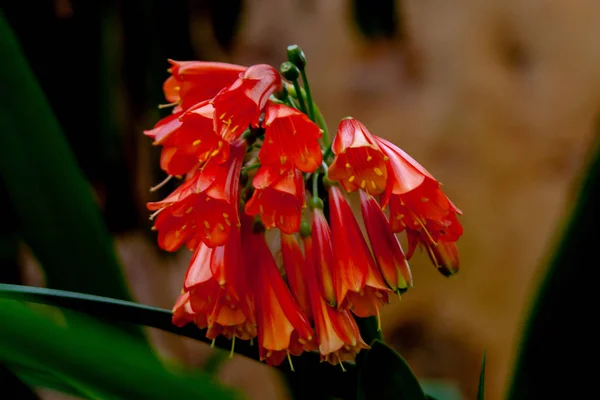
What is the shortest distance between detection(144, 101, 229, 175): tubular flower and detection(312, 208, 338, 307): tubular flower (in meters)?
0.12

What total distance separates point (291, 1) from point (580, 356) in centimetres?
186

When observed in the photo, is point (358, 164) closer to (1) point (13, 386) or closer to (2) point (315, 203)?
(2) point (315, 203)

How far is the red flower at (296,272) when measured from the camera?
1.75ft

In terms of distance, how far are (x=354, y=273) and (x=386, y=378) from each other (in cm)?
9

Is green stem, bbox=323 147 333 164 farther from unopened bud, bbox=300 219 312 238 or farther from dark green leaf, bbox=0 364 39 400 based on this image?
dark green leaf, bbox=0 364 39 400

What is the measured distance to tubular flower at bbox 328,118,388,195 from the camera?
488 millimetres

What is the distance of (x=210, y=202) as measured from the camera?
48 cm

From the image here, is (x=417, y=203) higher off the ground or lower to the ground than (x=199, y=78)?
lower

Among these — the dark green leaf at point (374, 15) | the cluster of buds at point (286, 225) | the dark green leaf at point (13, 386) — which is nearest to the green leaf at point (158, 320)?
the cluster of buds at point (286, 225)

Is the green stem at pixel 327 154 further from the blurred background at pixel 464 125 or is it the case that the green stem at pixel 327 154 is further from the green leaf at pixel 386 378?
the blurred background at pixel 464 125

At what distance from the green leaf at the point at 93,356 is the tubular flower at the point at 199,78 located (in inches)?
11.9

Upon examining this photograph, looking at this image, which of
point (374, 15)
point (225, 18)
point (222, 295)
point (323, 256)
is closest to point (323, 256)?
point (323, 256)

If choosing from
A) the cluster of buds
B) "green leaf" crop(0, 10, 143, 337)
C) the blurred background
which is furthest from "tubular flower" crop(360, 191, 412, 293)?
the blurred background

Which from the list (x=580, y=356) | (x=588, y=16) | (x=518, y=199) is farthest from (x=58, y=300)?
(x=588, y=16)
